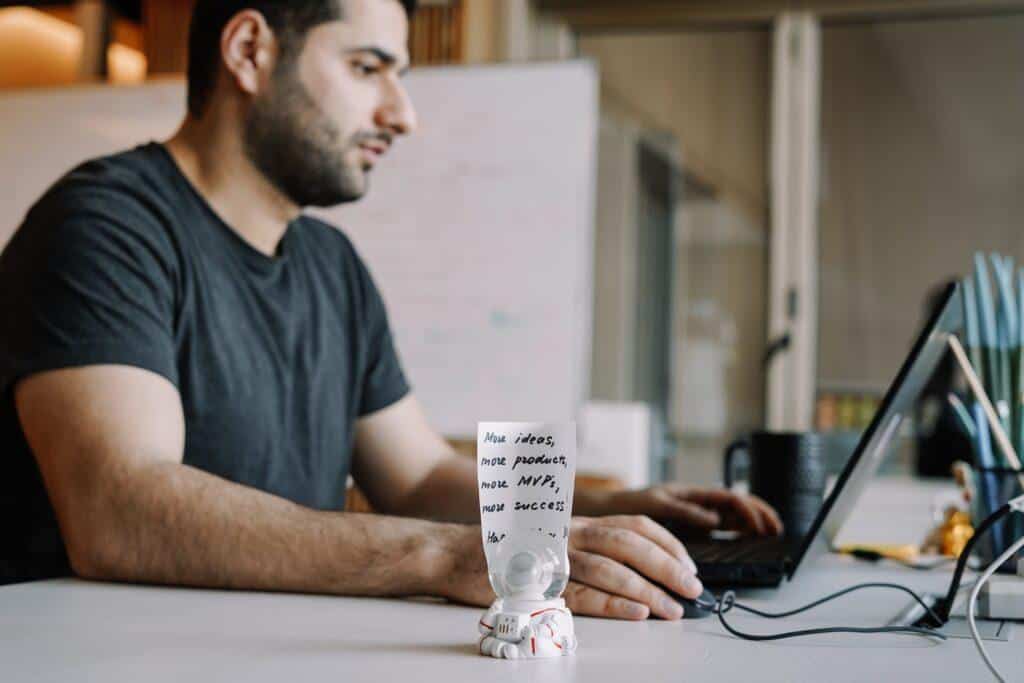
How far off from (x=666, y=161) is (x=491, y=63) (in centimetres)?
87

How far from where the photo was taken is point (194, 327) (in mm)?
1431

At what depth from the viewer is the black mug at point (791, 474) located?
1.50m

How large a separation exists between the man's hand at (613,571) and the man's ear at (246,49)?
966 mm

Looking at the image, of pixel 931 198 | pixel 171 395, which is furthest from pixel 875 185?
pixel 171 395

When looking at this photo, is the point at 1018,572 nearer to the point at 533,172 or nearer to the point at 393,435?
the point at 393,435

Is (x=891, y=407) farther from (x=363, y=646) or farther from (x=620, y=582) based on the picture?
(x=363, y=646)

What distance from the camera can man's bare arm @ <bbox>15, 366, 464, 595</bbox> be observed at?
985 mm

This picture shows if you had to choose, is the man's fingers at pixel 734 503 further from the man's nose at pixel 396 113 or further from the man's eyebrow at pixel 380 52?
the man's eyebrow at pixel 380 52

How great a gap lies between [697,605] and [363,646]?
11.1 inches

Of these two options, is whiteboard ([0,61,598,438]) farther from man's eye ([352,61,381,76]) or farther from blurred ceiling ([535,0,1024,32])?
man's eye ([352,61,381,76])

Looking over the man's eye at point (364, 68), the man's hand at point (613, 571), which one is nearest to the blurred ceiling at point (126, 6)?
the man's eye at point (364, 68)

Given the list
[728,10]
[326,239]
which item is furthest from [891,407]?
[728,10]

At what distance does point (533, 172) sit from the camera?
3395mm

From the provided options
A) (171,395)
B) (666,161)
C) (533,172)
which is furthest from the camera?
(666,161)
